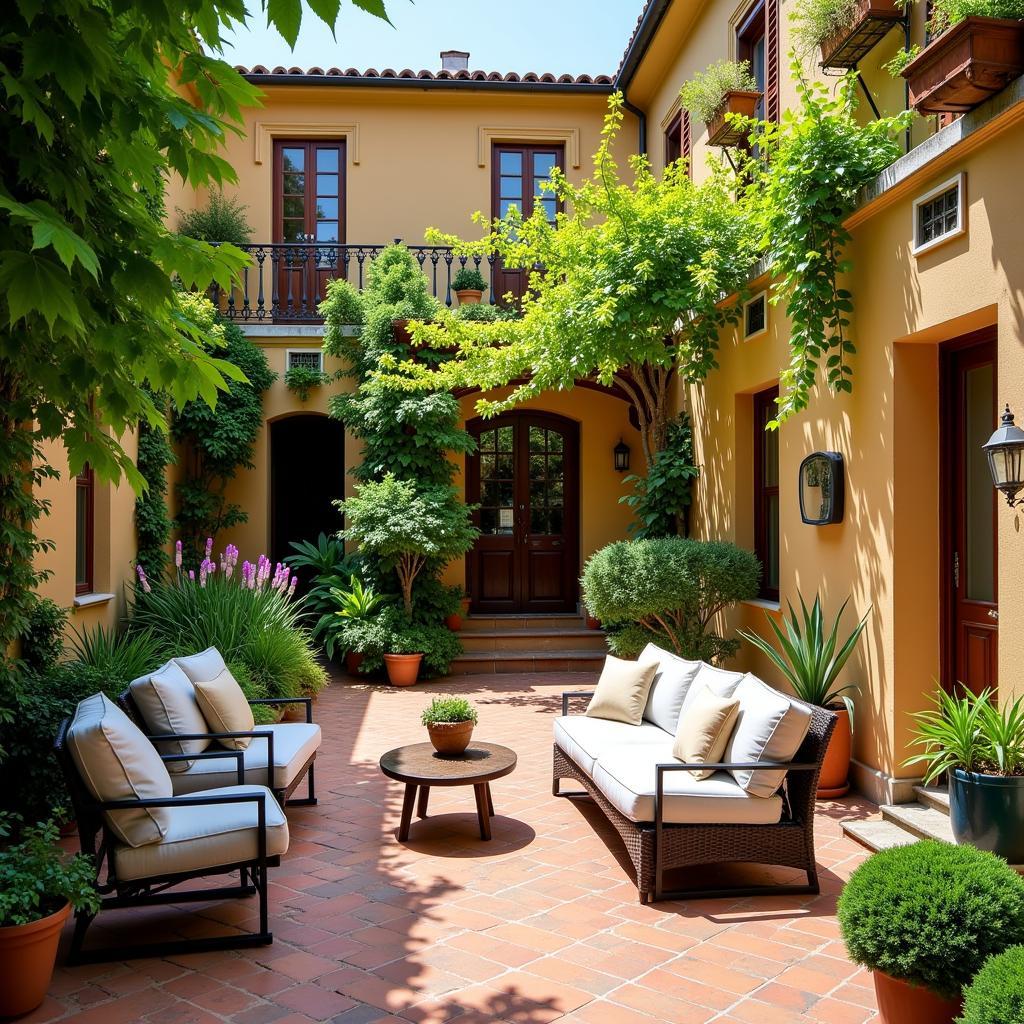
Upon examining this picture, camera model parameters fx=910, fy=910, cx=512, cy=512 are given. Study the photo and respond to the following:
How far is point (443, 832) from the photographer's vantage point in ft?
17.0

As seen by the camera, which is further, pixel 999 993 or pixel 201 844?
pixel 201 844

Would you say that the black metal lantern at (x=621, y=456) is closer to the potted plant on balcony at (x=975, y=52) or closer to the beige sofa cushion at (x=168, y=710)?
the potted plant on balcony at (x=975, y=52)

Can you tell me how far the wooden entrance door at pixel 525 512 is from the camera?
1207 cm

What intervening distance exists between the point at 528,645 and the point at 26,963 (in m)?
8.10

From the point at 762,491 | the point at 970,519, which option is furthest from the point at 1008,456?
the point at 762,491

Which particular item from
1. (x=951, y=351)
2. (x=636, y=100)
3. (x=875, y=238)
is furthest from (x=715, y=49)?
(x=951, y=351)

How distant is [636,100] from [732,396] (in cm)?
635

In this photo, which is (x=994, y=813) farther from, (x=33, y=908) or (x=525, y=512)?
(x=525, y=512)

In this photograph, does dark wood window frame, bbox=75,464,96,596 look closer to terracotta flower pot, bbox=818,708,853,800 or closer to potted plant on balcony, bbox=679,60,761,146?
terracotta flower pot, bbox=818,708,853,800

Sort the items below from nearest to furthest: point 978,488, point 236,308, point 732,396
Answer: point 978,488, point 732,396, point 236,308

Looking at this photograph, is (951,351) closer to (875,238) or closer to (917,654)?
(875,238)

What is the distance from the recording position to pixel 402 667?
9828 mm

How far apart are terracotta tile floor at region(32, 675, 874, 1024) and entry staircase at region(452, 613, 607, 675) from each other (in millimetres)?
5072

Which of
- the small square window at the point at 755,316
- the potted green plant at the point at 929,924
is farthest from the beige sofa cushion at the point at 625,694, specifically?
the small square window at the point at 755,316
